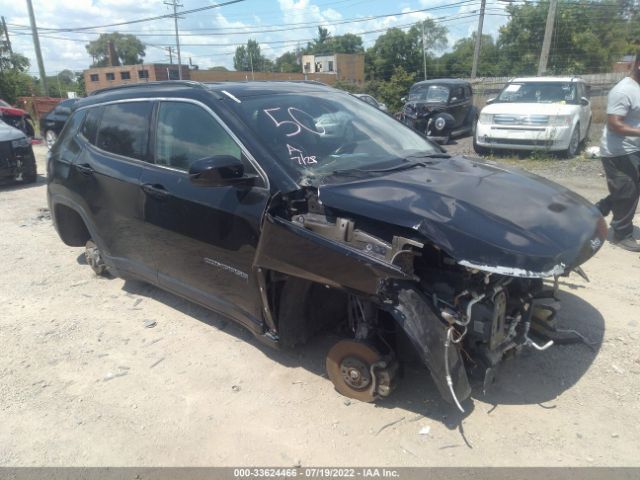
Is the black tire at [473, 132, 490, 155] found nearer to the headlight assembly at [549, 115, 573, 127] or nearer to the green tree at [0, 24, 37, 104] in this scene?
the headlight assembly at [549, 115, 573, 127]

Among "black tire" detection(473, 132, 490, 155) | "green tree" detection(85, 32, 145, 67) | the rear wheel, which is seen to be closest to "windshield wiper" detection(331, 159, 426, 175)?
the rear wheel

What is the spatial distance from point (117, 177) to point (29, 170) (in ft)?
23.7

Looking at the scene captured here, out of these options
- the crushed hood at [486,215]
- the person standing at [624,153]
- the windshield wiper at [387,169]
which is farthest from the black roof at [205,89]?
the person standing at [624,153]

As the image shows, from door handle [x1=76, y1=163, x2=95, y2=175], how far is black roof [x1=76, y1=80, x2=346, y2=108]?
0.59 metres

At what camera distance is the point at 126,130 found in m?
4.09

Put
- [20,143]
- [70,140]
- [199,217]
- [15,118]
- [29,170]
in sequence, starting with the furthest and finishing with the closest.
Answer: [15,118]
[29,170]
[20,143]
[70,140]
[199,217]

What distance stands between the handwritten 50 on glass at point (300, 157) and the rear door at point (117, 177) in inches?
51.3

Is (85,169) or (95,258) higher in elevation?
(85,169)

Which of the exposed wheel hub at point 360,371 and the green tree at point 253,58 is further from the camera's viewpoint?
the green tree at point 253,58

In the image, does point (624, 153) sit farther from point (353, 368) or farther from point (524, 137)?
point (524, 137)

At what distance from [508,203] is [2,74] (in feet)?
123

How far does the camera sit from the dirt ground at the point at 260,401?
2701 millimetres

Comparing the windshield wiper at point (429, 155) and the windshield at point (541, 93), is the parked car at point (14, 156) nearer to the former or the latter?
the windshield wiper at point (429, 155)

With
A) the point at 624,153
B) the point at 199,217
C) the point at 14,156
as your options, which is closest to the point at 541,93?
the point at 624,153
